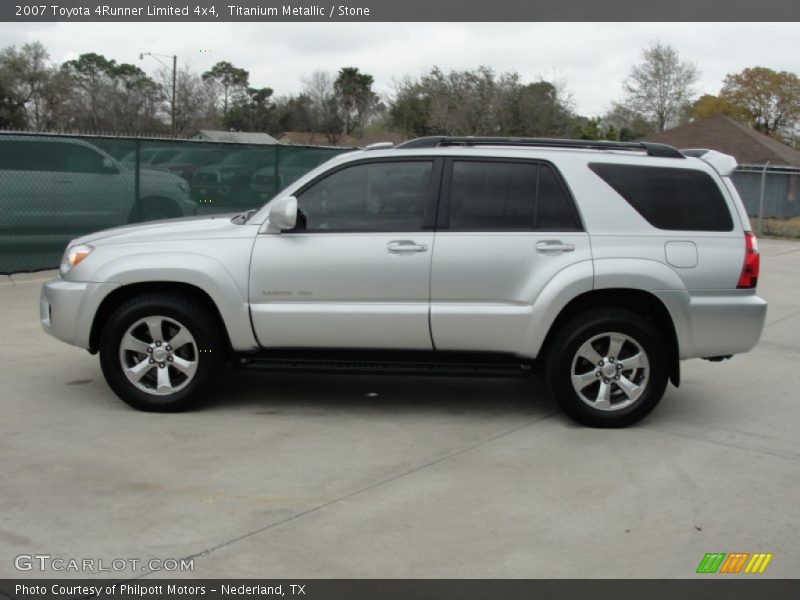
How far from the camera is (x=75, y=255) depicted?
6.64 m

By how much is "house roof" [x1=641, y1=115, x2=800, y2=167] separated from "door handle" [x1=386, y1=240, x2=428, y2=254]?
35327 millimetres

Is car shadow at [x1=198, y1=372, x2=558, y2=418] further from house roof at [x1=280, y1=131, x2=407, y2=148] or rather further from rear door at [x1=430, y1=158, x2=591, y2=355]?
house roof at [x1=280, y1=131, x2=407, y2=148]

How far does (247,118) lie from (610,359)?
206 feet

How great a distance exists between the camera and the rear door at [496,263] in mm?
6215

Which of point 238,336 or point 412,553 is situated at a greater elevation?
point 238,336

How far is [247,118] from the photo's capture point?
219 ft

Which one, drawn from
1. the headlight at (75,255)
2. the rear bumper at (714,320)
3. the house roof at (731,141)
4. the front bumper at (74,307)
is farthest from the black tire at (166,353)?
the house roof at (731,141)

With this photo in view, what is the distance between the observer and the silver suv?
623 cm

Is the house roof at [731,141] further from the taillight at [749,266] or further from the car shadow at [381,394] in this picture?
the taillight at [749,266]

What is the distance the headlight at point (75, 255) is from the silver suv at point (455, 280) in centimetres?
2

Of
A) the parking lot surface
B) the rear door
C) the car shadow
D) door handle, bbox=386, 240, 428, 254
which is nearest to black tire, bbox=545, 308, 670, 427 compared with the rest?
the parking lot surface

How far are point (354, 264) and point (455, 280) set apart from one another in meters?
0.67
